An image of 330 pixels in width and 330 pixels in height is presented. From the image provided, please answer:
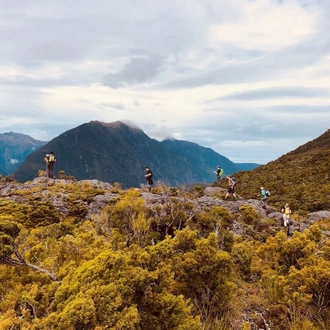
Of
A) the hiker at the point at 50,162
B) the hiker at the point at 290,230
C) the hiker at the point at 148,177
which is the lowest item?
the hiker at the point at 290,230

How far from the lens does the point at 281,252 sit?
8969mm

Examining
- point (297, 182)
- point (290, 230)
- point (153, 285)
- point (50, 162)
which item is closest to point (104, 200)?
point (50, 162)

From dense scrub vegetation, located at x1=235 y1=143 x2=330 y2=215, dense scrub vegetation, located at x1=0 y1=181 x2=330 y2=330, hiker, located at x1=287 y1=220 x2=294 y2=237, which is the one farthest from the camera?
dense scrub vegetation, located at x1=235 y1=143 x2=330 y2=215

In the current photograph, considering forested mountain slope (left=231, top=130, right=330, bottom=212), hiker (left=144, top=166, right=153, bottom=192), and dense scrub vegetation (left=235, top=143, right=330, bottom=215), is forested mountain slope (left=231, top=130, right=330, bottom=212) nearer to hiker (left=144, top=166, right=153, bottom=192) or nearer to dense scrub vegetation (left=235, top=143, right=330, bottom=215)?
dense scrub vegetation (left=235, top=143, right=330, bottom=215)

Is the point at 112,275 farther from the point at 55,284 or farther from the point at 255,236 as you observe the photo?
the point at 255,236

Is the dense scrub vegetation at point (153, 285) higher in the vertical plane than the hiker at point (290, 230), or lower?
higher

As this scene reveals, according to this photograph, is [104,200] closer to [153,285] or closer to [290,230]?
[290,230]

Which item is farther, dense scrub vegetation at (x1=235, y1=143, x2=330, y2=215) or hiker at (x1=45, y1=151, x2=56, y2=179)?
dense scrub vegetation at (x1=235, y1=143, x2=330, y2=215)

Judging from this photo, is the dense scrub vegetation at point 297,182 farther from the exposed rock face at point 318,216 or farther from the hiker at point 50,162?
the hiker at point 50,162

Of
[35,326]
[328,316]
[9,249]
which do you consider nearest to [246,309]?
[328,316]

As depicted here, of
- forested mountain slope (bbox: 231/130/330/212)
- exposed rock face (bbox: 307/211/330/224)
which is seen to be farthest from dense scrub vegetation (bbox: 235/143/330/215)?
exposed rock face (bbox: 307/211/330/224)

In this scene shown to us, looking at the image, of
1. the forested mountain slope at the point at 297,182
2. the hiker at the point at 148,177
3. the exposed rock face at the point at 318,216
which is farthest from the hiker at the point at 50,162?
the forested mountain slope at the point at 297,182

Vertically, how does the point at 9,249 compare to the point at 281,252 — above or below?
above

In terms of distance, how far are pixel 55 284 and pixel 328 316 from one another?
6152mm
